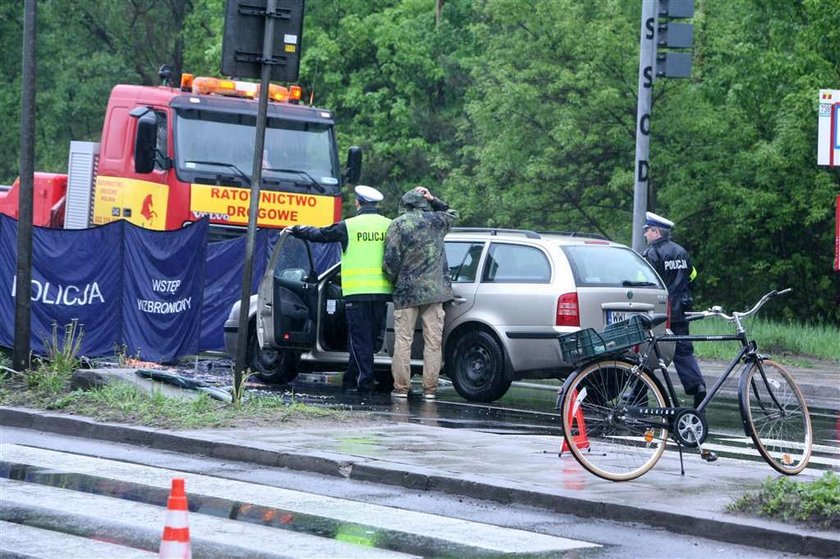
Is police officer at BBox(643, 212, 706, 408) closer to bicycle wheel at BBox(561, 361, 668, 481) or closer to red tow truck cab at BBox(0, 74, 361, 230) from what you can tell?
bicycle wheel at BBox(561, 361, 668, 481)

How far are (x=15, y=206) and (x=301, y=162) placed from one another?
4881 mm

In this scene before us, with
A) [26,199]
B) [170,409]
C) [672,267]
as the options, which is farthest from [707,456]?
[26,199]

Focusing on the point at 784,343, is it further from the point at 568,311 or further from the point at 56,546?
the point at 56,546

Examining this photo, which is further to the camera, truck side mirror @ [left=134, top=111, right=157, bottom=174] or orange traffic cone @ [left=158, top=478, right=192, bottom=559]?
truck side mirror @ [left=134, top=111, right=157, bottom=174]

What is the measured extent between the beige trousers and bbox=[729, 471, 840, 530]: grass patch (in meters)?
6.29

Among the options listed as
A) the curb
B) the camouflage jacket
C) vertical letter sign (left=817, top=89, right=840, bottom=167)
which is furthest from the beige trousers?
vertical letter sign (left=817, top=89, right=840, bottom=167)

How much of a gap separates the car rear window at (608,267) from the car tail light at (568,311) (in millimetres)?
184

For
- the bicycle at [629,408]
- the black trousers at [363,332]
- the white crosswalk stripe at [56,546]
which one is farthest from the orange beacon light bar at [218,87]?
the white crosswalk stripe at [56,546]

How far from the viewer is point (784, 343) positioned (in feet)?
73.9

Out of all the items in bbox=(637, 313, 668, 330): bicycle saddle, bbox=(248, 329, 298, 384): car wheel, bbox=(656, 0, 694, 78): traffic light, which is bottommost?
bbox=(248, 329, 298, 384): car wheel

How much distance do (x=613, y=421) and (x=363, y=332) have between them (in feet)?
17.7

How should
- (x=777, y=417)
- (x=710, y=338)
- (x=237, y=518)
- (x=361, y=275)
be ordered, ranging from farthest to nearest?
1. (x=361, y=275)
2. (x=710, y=338)
3. (x=777, y=417)
4. (x=237, y=518)

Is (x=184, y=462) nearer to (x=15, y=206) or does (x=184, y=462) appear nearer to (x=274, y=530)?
(x=274, y=530)

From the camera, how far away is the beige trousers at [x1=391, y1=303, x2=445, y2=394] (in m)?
14.1
